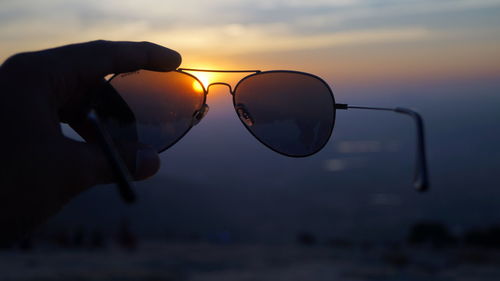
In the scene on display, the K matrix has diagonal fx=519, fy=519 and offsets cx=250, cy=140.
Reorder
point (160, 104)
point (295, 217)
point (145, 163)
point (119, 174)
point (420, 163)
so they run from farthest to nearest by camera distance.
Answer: point (295, 217) < point (160, 104) < point (145, 163) < point (420, 163) < point (119, 174)

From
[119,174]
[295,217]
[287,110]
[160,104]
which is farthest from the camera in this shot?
[295,217]

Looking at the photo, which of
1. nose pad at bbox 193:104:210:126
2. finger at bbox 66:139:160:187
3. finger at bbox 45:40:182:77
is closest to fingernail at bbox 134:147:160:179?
finger at bbox 66:139:160:187

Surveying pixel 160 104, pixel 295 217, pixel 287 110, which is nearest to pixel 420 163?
pixel 287 110

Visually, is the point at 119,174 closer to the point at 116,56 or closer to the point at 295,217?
the point at 116,56

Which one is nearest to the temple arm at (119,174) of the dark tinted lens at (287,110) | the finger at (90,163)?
the finger at (90,163)

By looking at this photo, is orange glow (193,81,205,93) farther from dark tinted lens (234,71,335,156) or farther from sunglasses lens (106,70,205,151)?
dark tinted lens (234,71,335,156)

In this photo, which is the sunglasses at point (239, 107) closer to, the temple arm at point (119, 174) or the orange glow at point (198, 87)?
the orange glow at point (198, 87)

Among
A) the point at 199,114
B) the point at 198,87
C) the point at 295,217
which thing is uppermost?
the point at 198,87
